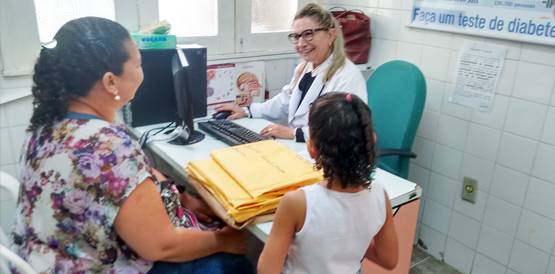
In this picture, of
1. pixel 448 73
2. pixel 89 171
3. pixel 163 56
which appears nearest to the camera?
pixel 89 171

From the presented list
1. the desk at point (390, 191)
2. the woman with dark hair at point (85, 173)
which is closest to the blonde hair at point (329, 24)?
the desk at point (390, 191)

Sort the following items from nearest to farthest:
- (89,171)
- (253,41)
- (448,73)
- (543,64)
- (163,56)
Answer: (89,171) → (543,64) → (163,56) → (448,73) → (253,41)

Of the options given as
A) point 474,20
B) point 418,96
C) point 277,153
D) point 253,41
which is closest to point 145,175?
point 277,153

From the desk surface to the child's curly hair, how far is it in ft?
1.01

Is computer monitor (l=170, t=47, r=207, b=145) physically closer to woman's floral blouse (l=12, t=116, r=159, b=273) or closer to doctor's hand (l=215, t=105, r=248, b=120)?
doctor's hand (l=215, t=105, r=248, b=120)

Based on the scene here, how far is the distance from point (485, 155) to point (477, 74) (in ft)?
1.39

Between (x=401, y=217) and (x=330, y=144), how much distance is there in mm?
657

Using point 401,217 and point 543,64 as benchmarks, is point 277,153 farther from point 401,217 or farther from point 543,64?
point 543,64

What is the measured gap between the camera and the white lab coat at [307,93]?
6.29ft

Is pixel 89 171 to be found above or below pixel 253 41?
below

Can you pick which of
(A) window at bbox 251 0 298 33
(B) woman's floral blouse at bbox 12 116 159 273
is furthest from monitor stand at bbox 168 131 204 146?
(A) window at bbox 251 0 298 33

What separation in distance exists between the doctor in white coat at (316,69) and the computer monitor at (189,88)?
0.20m

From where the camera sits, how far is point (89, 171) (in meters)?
0.96

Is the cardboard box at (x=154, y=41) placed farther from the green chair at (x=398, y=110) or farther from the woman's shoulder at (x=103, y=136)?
the green chair at (x=398, y=110)
